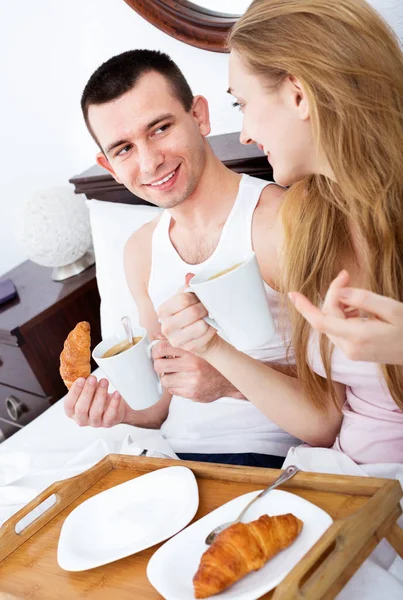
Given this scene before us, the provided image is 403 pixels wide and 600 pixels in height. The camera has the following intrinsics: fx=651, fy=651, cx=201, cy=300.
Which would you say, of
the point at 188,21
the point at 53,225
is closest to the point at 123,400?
the point at 53,225

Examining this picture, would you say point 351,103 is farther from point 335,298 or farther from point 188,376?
point 188,376

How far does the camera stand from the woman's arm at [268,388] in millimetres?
1074

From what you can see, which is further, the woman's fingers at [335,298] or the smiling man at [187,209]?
the smiling man at [187,209]

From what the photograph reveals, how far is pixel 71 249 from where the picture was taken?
2.28m

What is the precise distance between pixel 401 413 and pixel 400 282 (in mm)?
261

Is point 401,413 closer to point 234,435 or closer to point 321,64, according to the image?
point 234,435

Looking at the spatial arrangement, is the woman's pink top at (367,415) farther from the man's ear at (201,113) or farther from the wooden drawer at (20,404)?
the wooden drawer at (20,404)

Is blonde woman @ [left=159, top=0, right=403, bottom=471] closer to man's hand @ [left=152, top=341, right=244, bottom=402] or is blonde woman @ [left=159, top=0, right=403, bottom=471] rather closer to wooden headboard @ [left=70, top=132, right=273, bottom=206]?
man's hand @ [left=152, top=341, right=244, bottom=402]

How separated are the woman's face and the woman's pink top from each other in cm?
34

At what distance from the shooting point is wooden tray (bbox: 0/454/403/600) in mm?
777

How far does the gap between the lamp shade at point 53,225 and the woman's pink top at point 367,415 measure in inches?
47.8

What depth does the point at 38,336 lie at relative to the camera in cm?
218

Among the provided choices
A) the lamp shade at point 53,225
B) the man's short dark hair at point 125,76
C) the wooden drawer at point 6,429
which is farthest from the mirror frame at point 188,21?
the wooden drawer at point 6,429

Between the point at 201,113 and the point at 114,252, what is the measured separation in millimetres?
608
